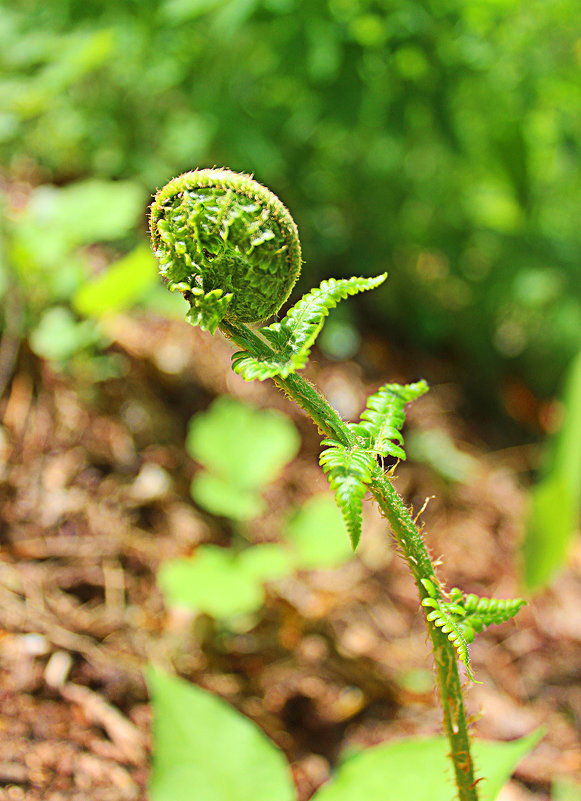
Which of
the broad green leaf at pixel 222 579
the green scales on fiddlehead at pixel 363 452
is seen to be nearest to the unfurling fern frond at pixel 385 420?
the green scales on fiddlehead at pixel 363 452

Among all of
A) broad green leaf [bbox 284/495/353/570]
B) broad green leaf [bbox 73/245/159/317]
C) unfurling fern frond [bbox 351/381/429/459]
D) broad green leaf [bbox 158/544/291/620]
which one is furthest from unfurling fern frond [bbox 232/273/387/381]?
broad green leaf [bbox 73/245/159/317]

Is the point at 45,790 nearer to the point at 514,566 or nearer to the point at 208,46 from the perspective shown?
the point at 514,566

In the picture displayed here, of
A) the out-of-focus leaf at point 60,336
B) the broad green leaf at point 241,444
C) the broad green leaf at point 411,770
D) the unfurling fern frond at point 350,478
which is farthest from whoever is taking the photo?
the out-of-focus leaf at point 60,336

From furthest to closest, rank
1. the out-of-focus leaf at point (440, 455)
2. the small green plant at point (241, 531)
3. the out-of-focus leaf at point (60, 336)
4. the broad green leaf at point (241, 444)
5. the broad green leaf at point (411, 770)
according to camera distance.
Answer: the out-of-focus leaf at point (440, 455) → the out-of-focus leaf at point (60, 336) → the broad green leaf at point (241, 444) → the small green plant at point (241, 531) → the broad green leaf at point (411, 770)

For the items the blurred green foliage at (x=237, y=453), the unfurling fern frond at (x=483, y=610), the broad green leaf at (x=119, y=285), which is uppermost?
the broad green leaf at (x=119, y=285)

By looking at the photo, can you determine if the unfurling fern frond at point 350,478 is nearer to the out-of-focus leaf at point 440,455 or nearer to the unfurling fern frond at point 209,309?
the unfurling fern frond at point 209,309

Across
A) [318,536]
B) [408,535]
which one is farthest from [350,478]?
[318,536]

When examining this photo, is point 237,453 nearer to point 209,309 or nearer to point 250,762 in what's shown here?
point 250,762
